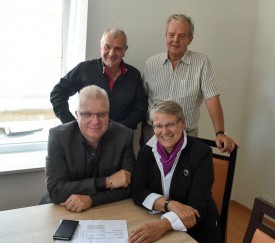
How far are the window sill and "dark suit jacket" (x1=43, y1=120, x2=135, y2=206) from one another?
2.35 ft

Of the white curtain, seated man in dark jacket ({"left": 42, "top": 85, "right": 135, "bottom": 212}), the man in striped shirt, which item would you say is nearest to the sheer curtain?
the white curtain

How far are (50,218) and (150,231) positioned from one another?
45 cm

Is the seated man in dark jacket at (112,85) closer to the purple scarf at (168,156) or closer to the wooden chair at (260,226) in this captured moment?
the purple scarf at (168,156)

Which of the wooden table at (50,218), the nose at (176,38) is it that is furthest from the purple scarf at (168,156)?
the nose at (176,38)

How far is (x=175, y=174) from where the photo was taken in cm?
160

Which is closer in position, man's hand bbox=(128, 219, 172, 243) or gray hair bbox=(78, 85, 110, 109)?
man's hand bbox=(128, 219, 172, 243)

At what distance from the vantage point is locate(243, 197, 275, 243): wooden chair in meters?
1.17

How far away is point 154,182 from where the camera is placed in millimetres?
1653

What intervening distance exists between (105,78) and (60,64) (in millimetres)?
532

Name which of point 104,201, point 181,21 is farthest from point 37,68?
point 104,201

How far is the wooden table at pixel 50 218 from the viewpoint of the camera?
49.5 inches

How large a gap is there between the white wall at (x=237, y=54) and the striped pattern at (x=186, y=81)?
0.34 m

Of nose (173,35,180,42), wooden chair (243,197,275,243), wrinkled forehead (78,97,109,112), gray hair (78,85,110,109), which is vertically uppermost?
nose (173,35,180,42)

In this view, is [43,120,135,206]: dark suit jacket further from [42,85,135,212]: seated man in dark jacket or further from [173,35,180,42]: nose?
[173,35,180,42]: nose
